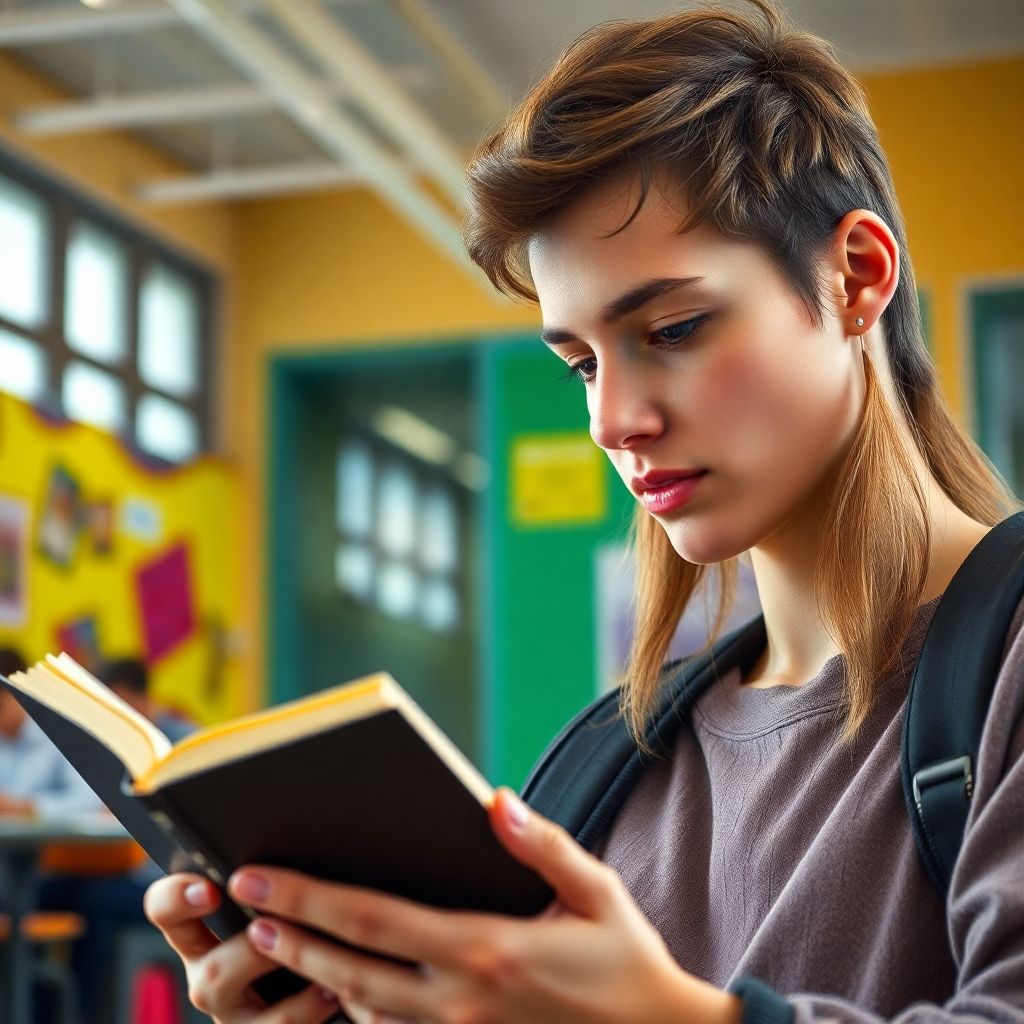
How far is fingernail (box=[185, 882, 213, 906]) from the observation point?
2.83 ft

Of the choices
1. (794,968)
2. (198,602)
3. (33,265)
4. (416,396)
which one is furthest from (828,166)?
(416,396)

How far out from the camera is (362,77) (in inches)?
191

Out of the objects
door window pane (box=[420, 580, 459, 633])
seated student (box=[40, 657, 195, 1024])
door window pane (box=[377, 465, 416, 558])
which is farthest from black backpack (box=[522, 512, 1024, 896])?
door window pane (box=[420, 580, 459, 633])

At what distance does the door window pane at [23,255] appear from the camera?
6102 millimetres

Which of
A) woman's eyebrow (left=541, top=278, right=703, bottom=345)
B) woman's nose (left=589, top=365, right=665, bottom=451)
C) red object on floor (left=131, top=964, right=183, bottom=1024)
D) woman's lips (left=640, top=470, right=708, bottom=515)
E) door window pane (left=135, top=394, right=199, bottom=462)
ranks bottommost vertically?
red object on floor (left=131, top=964, right=183, bottom=1024)

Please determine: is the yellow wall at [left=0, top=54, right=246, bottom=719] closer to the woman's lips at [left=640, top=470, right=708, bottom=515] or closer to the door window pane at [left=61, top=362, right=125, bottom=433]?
the door window pane at [left=61, top=362, right=125, bottom=433]

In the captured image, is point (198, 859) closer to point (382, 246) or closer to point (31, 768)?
point (31, 768)

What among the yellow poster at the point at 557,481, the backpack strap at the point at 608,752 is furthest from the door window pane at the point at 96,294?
the backpack strap at the point at 608,752

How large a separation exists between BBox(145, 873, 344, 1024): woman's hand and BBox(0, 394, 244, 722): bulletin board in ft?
16.9

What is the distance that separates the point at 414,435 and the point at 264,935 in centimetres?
956

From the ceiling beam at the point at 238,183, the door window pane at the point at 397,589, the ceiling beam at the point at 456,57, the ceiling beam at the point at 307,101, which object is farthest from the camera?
the door window pane at the point at 397,589

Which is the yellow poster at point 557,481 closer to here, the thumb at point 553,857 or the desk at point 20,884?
the desk at point 20,884

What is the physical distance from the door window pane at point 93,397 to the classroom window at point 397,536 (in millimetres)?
1790

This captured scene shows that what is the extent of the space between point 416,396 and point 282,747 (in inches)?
320
